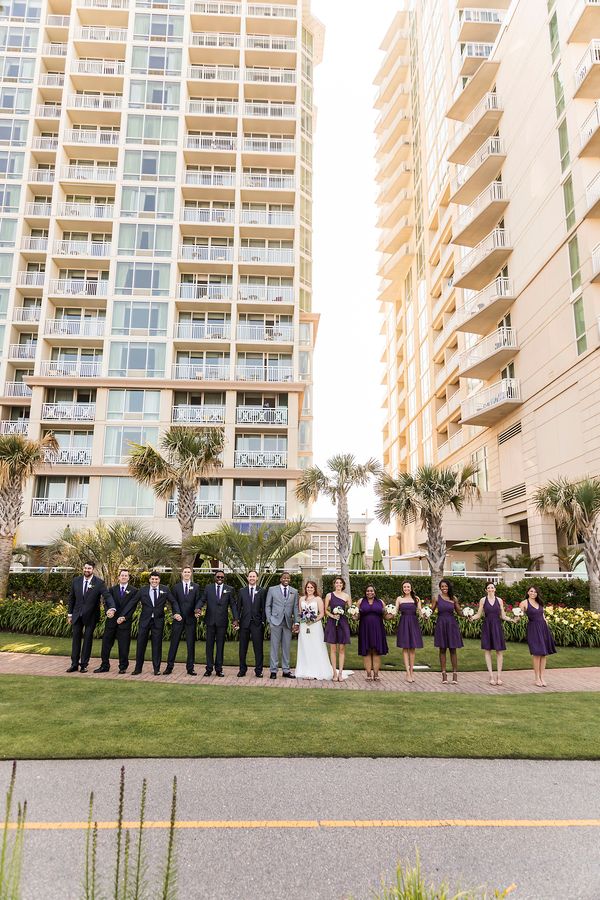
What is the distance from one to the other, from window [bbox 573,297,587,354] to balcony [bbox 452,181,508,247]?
31.4 feet

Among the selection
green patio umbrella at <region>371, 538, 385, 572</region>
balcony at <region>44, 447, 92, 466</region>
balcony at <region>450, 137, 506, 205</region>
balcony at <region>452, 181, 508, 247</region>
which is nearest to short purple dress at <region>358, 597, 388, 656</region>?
green patio umbrella at <region>371, 538, 385, 572</region>

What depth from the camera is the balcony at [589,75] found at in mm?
23038

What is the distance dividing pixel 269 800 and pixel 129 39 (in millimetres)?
45827

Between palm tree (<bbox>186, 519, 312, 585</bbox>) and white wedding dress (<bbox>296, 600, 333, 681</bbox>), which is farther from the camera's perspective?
palm tree (<bbox>186, 519, 312, 585</bbox>)

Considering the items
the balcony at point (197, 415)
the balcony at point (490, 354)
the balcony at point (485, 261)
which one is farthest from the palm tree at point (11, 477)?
the balcony at point (485, 261)

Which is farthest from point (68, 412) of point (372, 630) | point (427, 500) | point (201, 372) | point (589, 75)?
point (589, 75)

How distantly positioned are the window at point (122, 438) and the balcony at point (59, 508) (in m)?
2.85

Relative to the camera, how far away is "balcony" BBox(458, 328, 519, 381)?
29219 mm

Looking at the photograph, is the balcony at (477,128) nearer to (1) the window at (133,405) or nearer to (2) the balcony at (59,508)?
(1) the window at (133,405)

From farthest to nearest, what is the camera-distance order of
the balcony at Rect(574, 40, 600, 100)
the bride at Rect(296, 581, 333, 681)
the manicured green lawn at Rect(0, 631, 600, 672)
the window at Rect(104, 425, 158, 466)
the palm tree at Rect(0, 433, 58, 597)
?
the window at Rect(104, 425, 158, 466)
the balcony at Rect(574, 40, 600, 100)
the palm tree at Rect(0, 433, 58, 597)
the manicured green lawn at Rect(0, 631, 600, 672)
the bride at Rect(296, 581, 333, 681)

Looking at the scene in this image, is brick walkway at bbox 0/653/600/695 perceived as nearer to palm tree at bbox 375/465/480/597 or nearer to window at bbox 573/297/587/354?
palm tree at bbox 375/465/480/597

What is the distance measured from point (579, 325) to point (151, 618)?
19.7 m

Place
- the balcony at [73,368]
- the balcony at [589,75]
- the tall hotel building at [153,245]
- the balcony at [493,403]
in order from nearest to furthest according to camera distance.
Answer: the balcony at [589,75]
the balcony at [493,403]
the tall hotel building at [153,245]
the balcony at [73,368]

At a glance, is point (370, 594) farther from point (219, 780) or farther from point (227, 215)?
point (227, 215)
